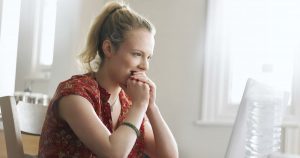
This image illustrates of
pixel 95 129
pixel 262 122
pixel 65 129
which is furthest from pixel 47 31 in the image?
pixel 262 122

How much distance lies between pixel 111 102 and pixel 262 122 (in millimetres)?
574

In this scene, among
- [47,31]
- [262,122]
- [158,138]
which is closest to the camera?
[262,122]

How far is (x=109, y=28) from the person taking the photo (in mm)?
1315

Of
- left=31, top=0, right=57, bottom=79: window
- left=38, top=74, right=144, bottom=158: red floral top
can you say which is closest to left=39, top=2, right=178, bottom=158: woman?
left=38, top=74, right=144, bottom=158: red floral top

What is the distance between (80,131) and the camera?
3.74 feet

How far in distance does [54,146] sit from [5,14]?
1.95m

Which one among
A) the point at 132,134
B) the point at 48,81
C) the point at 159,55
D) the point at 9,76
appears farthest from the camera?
the point at 48,81

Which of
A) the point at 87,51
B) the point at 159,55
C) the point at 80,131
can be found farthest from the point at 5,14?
the point at 80,131

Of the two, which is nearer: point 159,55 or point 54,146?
point 54,146

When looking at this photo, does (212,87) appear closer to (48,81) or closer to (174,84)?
(174,84)

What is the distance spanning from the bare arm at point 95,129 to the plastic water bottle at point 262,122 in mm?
366

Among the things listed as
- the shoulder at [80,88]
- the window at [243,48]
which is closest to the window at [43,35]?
the window at [243,48]

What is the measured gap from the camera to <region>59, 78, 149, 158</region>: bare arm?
111 centimetres

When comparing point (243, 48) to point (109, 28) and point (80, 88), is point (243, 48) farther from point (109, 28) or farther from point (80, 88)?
point (80, 88)
